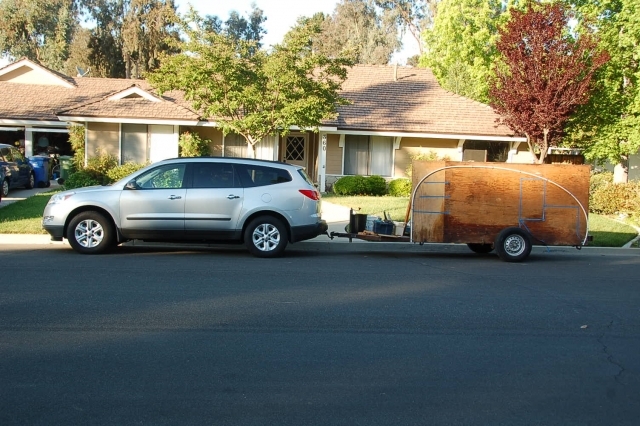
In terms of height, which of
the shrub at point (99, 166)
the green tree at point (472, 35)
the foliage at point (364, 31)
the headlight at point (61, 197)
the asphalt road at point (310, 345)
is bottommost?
the asphalt road at point (310, 345)

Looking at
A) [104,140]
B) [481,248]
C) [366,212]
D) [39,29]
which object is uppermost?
[39,29]

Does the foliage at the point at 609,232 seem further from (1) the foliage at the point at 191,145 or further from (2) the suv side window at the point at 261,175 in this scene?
(1) the foliage at the point at 191,145

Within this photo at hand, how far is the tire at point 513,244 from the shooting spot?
1221 centimetres

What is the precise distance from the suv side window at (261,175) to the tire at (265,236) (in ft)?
2.17

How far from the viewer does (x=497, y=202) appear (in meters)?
12.4

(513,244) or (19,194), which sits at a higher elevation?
(19,194)

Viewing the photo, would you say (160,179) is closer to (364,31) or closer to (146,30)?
(146,30)

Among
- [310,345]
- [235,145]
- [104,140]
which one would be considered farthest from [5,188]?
[310,345]

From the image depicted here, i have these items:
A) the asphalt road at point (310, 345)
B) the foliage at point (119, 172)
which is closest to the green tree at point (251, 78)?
the foliage at point (119, 172)

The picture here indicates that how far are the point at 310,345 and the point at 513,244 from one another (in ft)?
22.5

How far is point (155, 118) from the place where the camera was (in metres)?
23.6

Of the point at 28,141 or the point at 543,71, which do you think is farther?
the point at 28,141

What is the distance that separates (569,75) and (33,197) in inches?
681

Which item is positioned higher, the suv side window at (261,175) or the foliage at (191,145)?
the foliage at (191,145)
